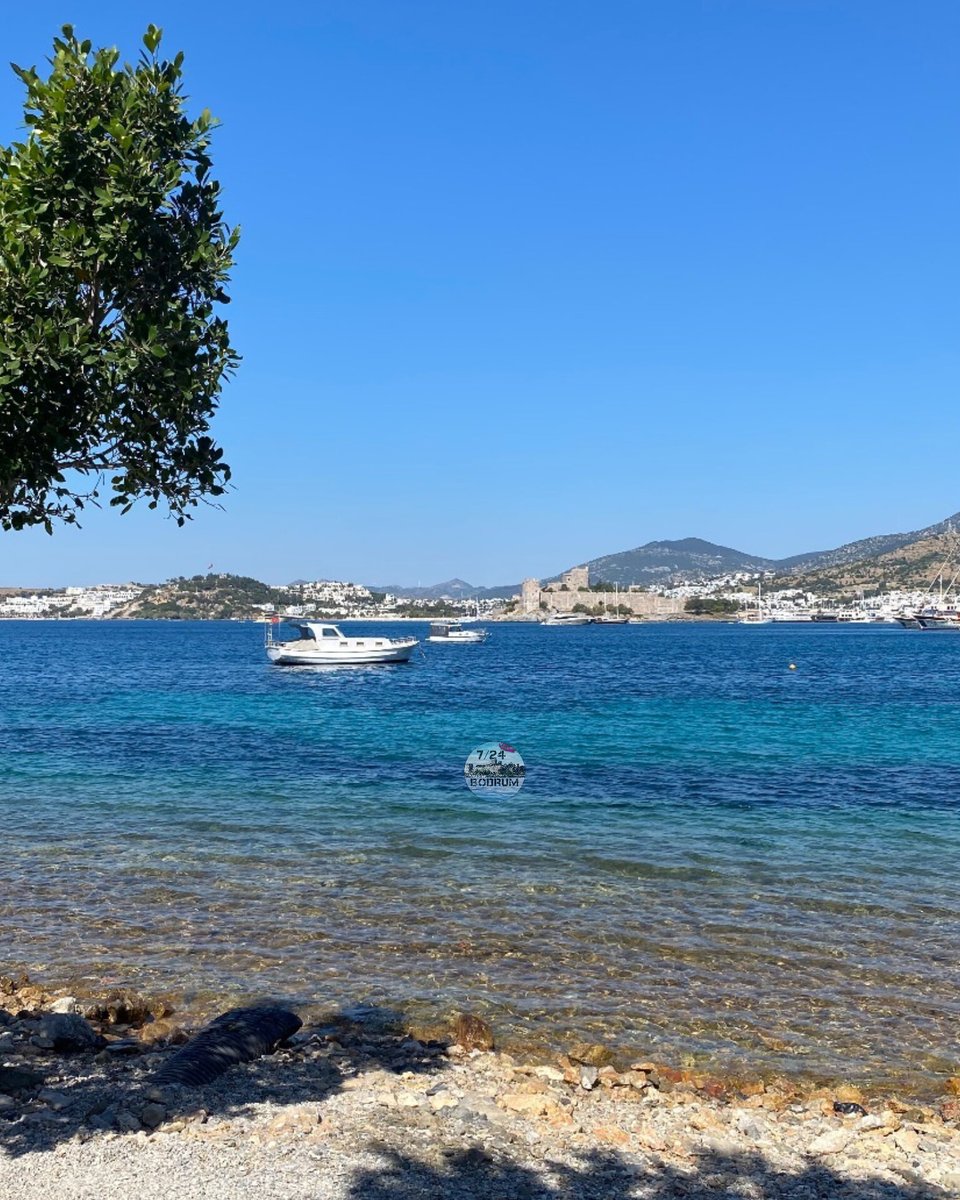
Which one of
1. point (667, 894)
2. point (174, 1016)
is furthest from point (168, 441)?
point (667, 894)

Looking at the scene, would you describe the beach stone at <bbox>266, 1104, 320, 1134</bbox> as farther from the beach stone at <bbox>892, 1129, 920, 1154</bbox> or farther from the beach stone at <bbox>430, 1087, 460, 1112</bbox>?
the beach stone at <bbox>892, 1129, 920, 1154</bbox>

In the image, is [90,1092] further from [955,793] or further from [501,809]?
[955,793]

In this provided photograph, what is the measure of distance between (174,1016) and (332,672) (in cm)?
6702

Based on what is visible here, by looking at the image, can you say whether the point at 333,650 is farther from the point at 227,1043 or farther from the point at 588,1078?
the point at 588,1078

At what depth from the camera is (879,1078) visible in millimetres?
9297

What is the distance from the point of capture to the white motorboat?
78125 mm

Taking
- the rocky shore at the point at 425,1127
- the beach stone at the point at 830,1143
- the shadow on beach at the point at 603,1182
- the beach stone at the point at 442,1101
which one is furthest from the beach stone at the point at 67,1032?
the beach stone at the point at 830,1143

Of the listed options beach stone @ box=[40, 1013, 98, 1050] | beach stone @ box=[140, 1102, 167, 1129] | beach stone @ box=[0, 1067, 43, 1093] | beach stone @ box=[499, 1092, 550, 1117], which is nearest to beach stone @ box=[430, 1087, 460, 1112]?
beach stone @ box=[499, 1092, 550, 1117]

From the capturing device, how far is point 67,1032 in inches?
364

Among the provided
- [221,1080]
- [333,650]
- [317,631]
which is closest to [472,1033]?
[221,1080]

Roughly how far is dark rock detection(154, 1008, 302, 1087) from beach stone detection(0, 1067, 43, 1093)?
95 cm

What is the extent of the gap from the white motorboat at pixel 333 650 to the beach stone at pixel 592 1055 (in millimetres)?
67483

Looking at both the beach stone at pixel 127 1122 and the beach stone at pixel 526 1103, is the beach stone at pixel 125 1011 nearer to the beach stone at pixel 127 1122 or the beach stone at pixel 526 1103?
the beach stone at pixel 127 1122

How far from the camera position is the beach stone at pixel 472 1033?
9.80 m
